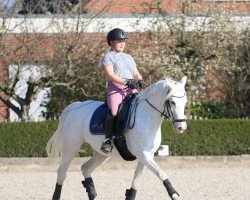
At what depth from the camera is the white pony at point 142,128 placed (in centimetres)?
912

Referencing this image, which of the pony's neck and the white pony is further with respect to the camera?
the pony's neck

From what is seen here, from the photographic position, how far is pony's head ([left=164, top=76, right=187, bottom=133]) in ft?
29.5

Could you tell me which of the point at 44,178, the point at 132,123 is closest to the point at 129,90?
the point at 132,123

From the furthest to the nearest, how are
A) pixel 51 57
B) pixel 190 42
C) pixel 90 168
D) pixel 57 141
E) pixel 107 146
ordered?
pixel 190 42, pixel 51 57, pixel 57 141, pixel 90 168, pixel 107 146

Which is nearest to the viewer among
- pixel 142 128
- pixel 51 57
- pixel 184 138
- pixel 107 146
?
pixel 142 128

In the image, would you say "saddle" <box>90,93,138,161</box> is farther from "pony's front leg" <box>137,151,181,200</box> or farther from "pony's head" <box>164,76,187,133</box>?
"pony's head" <box>164,76,187,133</box>

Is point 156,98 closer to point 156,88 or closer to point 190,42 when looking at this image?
point 156,88

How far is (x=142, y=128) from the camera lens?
954 centimetres

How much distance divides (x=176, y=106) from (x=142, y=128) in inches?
25.6

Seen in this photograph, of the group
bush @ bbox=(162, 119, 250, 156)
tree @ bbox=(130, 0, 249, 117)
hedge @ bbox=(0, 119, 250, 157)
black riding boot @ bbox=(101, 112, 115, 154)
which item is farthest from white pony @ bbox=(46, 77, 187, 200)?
tree @ bbox=(130, 0, 249, 117)

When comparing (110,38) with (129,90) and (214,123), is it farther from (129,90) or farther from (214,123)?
(214,123)

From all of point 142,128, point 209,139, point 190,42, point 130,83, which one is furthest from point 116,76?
point 190,42

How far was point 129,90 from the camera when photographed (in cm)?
1016

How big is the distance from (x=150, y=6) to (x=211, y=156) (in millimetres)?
6004
